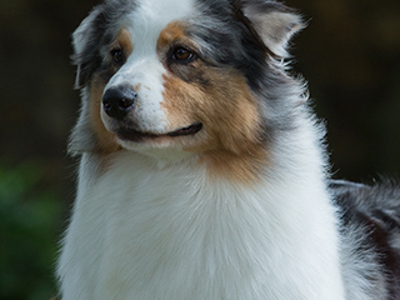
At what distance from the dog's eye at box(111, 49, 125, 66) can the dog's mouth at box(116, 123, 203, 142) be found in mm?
454

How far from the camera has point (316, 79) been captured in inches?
355

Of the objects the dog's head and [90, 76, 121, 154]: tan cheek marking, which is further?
[90, 76, 121, 154]: tan cheek marking

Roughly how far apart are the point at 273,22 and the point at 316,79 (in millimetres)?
5662

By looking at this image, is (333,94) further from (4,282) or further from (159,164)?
(159,164)

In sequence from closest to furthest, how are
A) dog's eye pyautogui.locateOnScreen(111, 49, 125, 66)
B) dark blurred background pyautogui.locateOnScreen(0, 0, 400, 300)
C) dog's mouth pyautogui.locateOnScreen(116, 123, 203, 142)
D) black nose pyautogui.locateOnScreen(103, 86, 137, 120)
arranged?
1. black nose pyautogui.locateOnScreen(103, 86, 137, 120)
2. dog's mouth pyautogui.locateOnScreen(116, 123, 203, 142)
3. dog's eye pyautogui.locateOnScreen(111, 49, 125, 66)
4. dark blurred background pyautogui.locateOnScreen(0, 0, 400, 300)

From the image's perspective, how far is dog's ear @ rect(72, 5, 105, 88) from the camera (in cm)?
384

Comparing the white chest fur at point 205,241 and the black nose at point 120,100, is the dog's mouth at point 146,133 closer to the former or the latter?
the black nose at point 120,100

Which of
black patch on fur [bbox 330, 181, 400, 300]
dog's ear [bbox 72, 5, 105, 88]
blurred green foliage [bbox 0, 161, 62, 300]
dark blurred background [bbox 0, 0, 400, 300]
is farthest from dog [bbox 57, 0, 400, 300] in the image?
dark blurred background [bbox 0, 0, 400, 300]

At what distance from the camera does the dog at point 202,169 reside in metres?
3.26

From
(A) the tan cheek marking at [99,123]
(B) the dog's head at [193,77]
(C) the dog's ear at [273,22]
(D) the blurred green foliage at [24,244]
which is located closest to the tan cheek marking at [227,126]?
(B) the dog's head at [193,77]

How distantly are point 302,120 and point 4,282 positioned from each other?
122 inches

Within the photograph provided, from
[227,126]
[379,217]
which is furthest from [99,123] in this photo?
[379,217]

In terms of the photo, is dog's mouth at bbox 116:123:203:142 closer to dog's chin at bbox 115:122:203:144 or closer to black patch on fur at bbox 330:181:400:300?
dog's chin at bbox 115:122:203:144

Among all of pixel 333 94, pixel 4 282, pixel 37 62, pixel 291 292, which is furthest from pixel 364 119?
pixel 291 292
